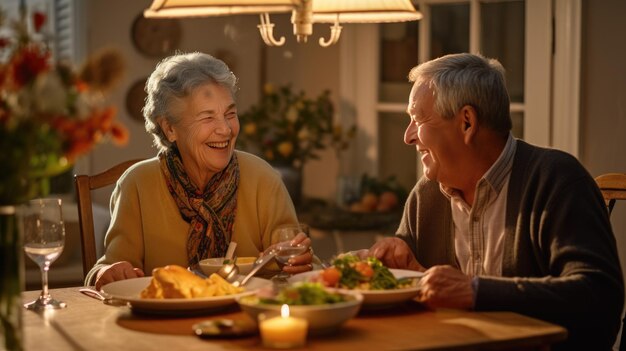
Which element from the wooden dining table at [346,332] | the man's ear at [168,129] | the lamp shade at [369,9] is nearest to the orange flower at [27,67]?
the wooden dining table at [346,332]

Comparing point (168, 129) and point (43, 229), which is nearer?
point (43, 229)

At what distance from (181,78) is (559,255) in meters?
1.18

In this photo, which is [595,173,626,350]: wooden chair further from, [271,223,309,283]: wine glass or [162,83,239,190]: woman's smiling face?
[162,83,239,190]: woman's smiling face

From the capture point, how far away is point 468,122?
225 cm

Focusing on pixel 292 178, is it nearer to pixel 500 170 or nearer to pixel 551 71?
pixel 551 71

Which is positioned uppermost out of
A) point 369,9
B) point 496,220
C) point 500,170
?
point 369,9

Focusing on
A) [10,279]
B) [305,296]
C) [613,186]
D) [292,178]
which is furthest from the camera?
[292,178]

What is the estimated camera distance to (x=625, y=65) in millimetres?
3297

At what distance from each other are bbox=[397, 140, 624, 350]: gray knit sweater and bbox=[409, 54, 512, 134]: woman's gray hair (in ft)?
0.38

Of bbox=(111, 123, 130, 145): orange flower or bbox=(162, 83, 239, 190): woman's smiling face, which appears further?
bbox=(162, 83, 239, 190): woman's smiling face

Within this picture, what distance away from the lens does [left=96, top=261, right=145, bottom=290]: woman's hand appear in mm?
2293


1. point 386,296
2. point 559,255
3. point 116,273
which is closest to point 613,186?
point 559,255

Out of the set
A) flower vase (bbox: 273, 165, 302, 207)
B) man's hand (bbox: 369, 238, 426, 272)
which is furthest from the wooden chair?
flower vase (bbox: 273, 165, 302, 207)

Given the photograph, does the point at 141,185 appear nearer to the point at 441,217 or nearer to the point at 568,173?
the point at 441,217
